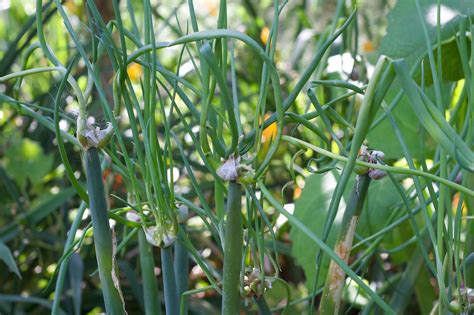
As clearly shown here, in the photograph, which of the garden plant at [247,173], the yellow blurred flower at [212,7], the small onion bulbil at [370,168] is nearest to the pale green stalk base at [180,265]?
the garden plant at [247,173]

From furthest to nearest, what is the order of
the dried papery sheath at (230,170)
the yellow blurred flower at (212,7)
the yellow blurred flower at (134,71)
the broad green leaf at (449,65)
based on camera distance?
the yellow blurred flower at (212,7) → the yellow blurred flower at (134,71) → the broad green leaf at (449,65) → the dried papery sheath at (230,170)

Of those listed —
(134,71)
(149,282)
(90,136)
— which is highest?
(90,136)

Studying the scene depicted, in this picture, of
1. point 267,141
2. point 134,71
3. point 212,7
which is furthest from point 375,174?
point 212,7

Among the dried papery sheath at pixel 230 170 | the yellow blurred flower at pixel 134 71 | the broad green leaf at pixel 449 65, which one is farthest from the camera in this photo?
the yellow blurred flower at pixel 134 71

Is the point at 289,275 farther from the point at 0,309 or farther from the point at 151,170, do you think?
the point at 151,170

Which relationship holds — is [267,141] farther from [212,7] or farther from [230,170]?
[212,7]

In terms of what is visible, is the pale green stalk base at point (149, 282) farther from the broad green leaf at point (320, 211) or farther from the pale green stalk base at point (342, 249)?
the broad green leaf at point (320, 211)

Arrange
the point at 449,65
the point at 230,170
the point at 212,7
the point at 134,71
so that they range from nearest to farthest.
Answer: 1. the point at 230,170
2. the point at 449,65
3. the point at 134,71
4. the point at 212,7

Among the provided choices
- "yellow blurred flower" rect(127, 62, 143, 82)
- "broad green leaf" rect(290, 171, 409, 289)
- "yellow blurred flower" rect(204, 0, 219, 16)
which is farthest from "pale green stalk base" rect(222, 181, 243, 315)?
"yellow blurred flower" rect(204, 0, 219, 16)

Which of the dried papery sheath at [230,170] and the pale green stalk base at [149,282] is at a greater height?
the dried papery sheath at [230,170]
